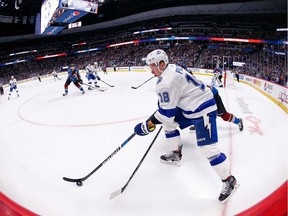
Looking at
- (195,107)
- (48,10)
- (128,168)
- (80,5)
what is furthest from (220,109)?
(48,10)

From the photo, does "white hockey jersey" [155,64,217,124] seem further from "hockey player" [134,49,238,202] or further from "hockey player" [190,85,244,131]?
"hockey player" [190,85,244,131]

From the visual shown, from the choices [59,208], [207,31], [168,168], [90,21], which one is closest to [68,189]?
[59,208]

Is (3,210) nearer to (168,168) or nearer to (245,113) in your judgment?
(168,168)

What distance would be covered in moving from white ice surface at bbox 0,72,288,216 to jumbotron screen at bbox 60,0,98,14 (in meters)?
10.1

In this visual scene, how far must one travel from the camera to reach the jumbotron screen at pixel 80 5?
40.9 ft

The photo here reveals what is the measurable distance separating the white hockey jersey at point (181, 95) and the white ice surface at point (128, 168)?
35.1 inches

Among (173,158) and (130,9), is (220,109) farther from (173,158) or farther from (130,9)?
(130,9)

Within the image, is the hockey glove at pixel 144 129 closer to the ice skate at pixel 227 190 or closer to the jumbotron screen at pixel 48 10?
the ice skate at pixel 227 190

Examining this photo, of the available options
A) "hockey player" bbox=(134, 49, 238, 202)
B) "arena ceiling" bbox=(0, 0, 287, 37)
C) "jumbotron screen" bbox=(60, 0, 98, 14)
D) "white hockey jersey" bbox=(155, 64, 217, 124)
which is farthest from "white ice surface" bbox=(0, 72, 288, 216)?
"arena ceiling" bbox=(0, 0, 287, 37)

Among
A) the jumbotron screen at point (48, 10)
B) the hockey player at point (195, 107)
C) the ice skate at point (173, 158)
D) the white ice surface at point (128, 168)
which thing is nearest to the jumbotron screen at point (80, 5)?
the jumbotron screen at point (48, 10)

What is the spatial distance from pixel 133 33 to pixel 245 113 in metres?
28.0

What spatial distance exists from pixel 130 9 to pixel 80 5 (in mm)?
16207

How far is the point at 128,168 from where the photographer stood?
2.94 meters

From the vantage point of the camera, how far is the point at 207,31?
23922 mm
